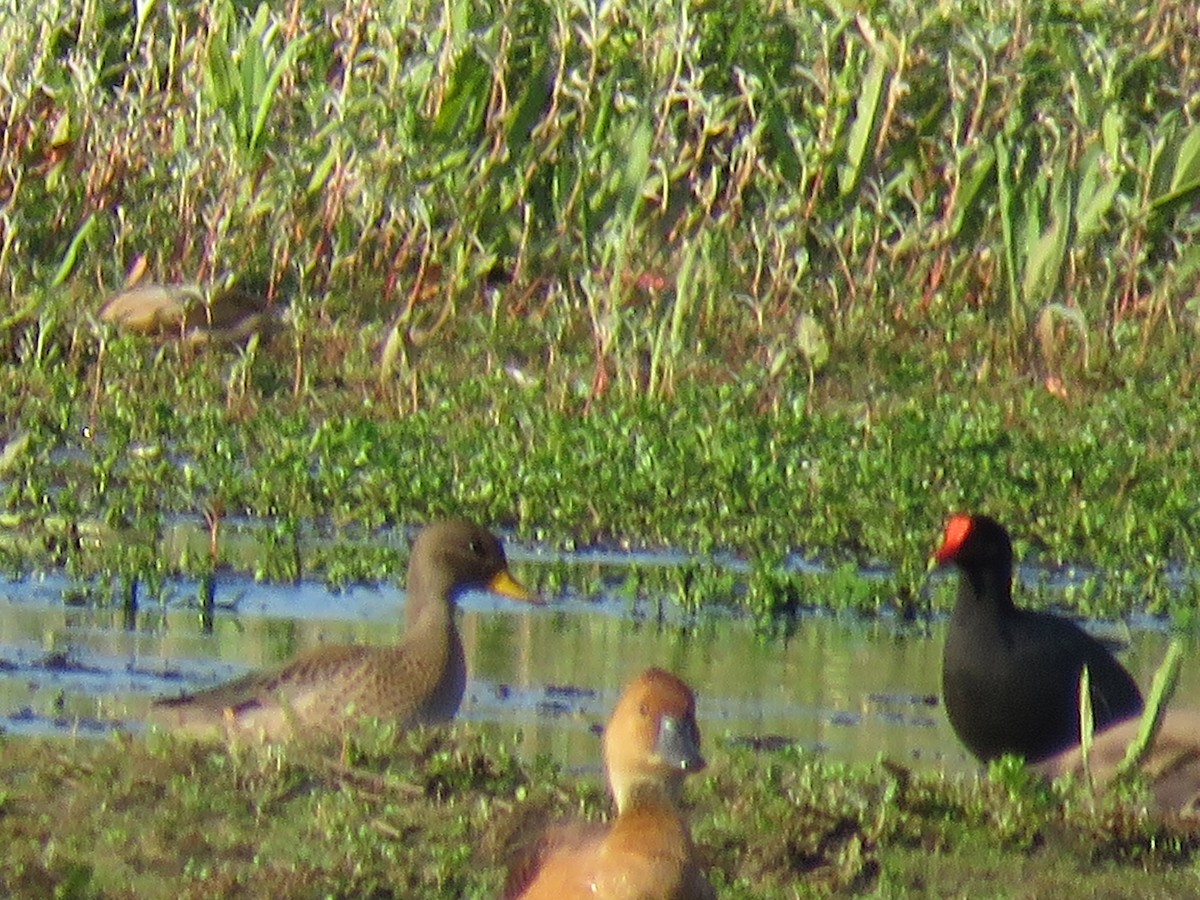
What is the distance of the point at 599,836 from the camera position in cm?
493

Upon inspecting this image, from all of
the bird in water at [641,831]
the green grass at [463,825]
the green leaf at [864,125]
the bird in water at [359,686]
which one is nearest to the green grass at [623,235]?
the green leaf at [864,125]

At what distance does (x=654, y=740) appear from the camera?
15.7ft

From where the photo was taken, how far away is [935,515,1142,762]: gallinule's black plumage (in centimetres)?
761

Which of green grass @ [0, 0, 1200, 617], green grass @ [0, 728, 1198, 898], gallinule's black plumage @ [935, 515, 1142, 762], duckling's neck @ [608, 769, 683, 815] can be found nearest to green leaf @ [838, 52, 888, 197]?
green grass @ [0, 0, 1200, 617]

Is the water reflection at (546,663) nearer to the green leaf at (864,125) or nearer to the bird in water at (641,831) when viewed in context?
the bird in water at (641,831)

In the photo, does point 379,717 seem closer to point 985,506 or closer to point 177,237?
point 985,506

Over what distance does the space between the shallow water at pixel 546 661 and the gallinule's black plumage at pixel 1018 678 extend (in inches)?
5.4

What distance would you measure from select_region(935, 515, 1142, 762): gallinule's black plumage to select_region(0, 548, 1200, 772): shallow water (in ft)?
0.45

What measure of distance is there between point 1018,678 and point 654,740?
3048 millimetres

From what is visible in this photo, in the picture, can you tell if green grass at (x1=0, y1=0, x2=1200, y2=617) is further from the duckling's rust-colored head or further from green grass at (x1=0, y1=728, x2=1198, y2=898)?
the duckling's rust-colored head

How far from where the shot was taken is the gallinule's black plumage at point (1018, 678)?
25.0 feet

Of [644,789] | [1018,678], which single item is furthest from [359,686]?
[644,789]

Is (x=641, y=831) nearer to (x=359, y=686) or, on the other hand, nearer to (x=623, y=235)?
(x=359, y=686)

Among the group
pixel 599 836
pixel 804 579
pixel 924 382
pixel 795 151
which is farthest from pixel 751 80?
pixel 599 836
